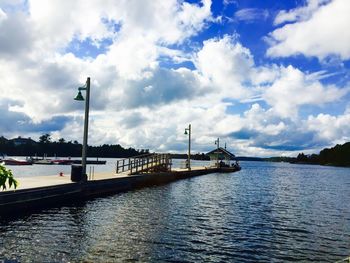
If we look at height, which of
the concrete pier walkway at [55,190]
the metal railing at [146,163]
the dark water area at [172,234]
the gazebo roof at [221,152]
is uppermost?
the gazebo roof at [221,152]

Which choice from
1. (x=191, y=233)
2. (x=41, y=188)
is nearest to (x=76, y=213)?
(x=41, y=188)

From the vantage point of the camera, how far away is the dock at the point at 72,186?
19.5 meters

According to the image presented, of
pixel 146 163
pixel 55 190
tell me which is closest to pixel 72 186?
pixel 55 190

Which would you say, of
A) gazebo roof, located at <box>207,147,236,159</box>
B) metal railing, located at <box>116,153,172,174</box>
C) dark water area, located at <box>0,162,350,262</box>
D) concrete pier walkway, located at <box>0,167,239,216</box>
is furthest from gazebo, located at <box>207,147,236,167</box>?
dark water area, located at <box>0,162,350,262</box>

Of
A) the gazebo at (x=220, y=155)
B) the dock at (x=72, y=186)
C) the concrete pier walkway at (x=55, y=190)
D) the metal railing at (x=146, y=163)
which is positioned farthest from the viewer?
the gazebo at (x=220, y=155)

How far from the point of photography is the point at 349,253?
46.3ft

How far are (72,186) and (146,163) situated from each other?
20798 millimetres

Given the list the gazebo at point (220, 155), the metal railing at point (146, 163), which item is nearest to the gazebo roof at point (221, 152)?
the gazebo at point (220, 155)

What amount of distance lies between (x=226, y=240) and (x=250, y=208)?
35.5 feet

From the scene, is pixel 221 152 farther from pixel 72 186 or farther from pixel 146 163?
pixel 72 186

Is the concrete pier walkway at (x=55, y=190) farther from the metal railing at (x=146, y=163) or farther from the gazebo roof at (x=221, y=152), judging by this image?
the gazebo roof at (x=221, y=152)

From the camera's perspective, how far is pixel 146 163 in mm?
46281

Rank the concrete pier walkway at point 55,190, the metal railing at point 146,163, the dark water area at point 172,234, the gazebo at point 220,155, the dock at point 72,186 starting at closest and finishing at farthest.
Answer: the dark water area at point 172,234, the concrete pier walkway at point 55,190, the dock at point 72,186, the metal railing at point 146,163, the gazebo at point 220,155

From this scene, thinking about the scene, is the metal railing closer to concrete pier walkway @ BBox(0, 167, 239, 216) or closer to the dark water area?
concrete pier walkway @ BBox(0, 167, 239, 216)
